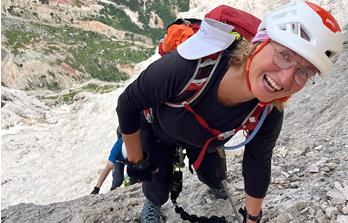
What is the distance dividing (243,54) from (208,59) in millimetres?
233

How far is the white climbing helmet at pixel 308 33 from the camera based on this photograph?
9.24 ft

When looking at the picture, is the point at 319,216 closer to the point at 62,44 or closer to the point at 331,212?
the point at 331,212

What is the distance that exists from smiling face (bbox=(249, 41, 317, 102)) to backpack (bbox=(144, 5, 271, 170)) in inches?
12.7

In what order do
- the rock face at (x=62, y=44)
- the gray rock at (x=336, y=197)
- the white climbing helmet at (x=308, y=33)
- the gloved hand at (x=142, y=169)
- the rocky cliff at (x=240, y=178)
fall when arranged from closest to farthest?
the white climbing helmet at (x=308, y=33)
the gloved hand at (x=142, y=169)
the gray rock at (x=336, y=197)
the rocky cliff at (x=240, y=178)
the rock face at (x=62, y=44)

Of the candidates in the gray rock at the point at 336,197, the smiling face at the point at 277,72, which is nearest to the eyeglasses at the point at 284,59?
the smiling face at the point at 277,72

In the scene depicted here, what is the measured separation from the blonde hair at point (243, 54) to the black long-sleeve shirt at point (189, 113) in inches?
2.7

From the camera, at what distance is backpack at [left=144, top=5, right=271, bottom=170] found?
317cm

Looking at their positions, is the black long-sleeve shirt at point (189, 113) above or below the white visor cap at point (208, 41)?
below

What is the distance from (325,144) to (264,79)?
359 centimetres

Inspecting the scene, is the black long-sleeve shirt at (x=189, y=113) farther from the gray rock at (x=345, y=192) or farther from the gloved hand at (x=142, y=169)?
the gray rock at (x=345, y=192)

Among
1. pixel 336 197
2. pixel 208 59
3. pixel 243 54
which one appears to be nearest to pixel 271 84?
pixel 243 54

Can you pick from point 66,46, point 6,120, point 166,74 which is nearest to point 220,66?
point 166,74

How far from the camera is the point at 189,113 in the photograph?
3473 mm

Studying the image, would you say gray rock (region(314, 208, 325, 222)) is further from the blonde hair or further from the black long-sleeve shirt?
the blonde hair
